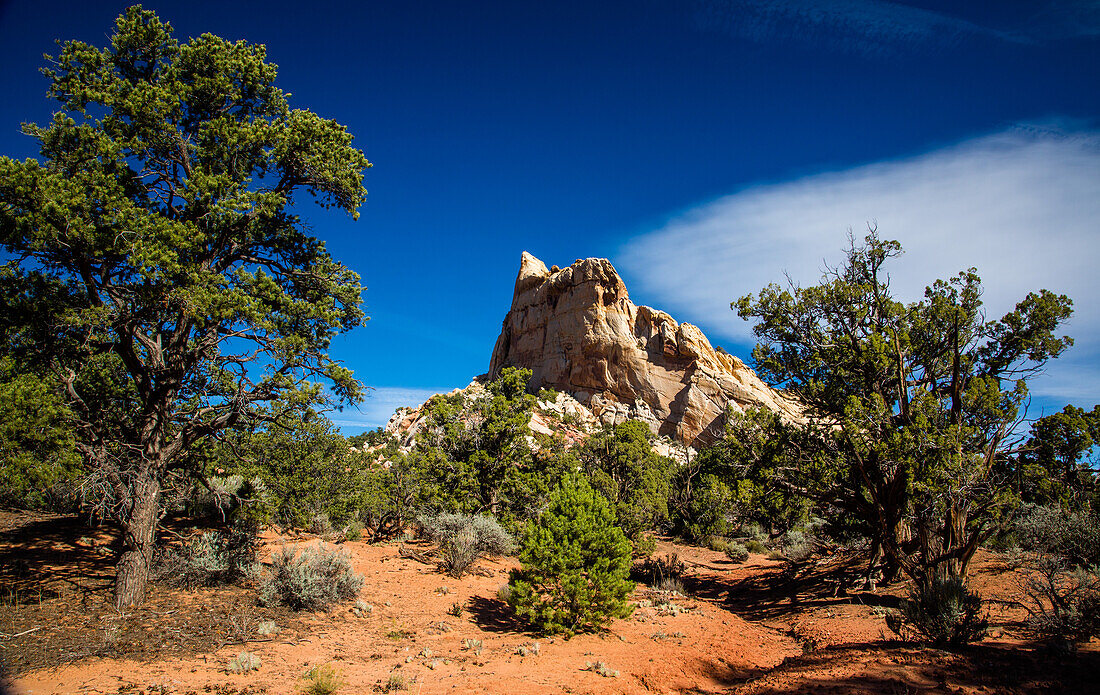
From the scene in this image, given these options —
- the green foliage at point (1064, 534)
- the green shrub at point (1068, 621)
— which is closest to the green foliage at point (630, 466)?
the green foliage at point (1064, 534)

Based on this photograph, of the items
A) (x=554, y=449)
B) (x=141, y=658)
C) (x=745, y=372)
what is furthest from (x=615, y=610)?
(x=745, y=372)

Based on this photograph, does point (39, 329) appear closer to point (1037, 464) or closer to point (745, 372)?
point (1037, 464)

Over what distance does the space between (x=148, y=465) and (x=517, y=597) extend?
6268mm

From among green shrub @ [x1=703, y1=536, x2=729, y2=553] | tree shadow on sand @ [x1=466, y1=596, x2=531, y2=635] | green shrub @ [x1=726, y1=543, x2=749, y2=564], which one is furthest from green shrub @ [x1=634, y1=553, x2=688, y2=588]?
green shrub @ [x1=703, y1=536, x2=729, y2=553]

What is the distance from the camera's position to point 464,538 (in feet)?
43.2

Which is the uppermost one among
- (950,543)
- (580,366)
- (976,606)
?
(580,366)

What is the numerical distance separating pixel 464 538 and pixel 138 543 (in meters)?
7.15

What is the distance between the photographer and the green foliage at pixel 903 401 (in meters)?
9.34

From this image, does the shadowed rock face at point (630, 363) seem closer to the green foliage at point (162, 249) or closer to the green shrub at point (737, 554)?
the green shrub at point (737, 554)

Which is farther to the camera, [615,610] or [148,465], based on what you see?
[615,610]

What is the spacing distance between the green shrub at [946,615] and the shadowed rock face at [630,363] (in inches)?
2254

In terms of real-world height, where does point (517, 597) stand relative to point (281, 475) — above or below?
below

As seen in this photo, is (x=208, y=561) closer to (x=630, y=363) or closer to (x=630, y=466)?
(x=630, y=466)

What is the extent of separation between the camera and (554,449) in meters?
18.1
